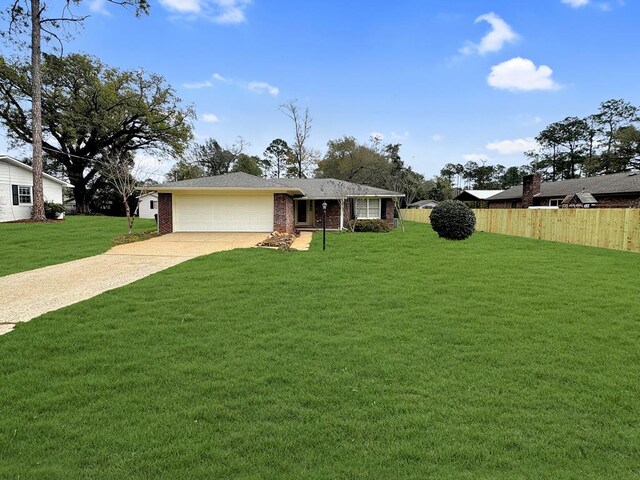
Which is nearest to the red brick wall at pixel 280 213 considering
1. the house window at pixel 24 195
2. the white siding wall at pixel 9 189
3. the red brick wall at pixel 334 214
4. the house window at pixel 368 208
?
the red brick wall at pixel 334 214

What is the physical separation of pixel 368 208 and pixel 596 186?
17.2m

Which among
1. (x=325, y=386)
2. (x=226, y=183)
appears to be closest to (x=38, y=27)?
(x=226, y=183)

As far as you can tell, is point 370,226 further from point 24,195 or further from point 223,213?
point 24,195

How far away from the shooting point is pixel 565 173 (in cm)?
5516

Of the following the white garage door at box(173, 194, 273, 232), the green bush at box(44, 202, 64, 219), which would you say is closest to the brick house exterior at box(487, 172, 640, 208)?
the white garage door at box(173, 194, 273, 232)

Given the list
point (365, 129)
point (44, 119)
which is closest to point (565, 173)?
point (365, 129)

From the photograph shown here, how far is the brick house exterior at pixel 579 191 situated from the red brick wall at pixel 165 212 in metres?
24.6

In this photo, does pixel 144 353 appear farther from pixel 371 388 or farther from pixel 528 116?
pixel 528 116

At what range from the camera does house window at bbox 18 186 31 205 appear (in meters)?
21.6

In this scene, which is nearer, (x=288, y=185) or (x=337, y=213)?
(x=337, y=213)

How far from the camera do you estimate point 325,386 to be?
3277 millimetres

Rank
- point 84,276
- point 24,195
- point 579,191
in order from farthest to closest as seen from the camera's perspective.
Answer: point 579,191 → point 24,195 → point 84,276

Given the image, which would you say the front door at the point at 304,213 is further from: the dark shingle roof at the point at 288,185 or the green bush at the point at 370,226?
the green bush at the point at 370,226

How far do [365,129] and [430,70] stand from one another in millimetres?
31569
